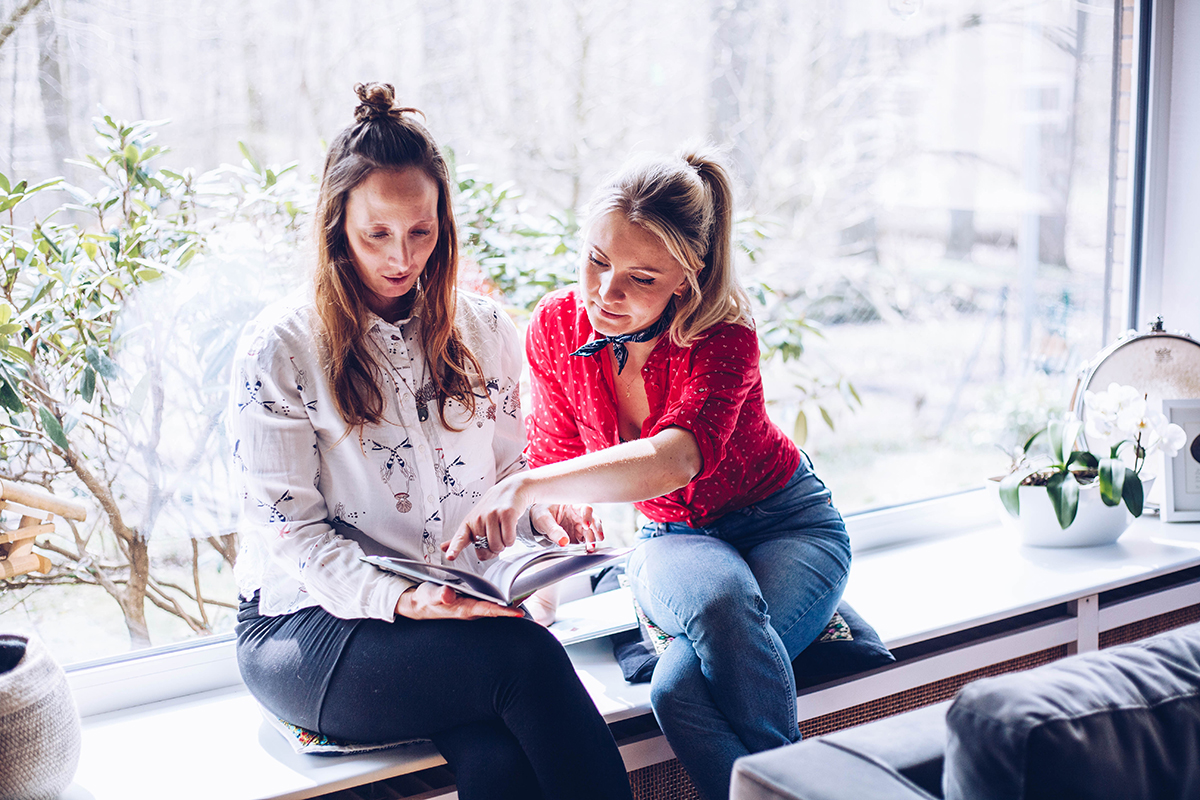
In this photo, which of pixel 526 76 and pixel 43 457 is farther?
pixel 526 76

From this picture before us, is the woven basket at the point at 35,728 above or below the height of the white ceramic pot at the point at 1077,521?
above

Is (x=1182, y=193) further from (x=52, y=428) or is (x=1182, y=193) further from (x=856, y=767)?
(x=52, y=428)

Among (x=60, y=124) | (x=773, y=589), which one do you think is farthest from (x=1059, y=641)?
(x=60, y=124)

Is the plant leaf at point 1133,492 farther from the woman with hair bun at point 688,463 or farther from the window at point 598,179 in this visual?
the woman with hair bun at point 688,463

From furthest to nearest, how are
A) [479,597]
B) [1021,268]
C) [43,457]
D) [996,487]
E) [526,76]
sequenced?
[1021,268]
[996,487]
[526,76]
[43,457]
[479,597]

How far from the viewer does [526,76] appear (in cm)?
184

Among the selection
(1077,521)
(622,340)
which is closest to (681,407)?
(622,340)

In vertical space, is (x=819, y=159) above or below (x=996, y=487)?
above

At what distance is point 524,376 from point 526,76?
1.89ft

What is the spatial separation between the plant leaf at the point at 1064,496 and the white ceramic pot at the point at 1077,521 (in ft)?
0.07

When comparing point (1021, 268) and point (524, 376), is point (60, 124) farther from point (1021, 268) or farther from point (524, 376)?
point (1021, 268)

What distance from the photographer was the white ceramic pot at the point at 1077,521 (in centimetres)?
203

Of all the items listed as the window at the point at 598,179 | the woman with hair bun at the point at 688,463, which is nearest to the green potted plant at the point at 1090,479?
the window at the point at 598,179

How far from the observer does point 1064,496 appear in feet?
6.55
